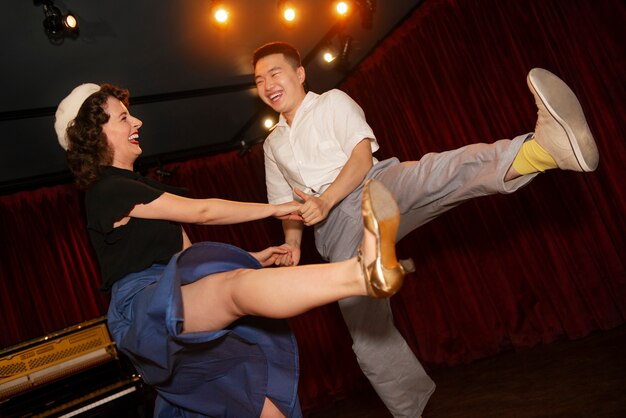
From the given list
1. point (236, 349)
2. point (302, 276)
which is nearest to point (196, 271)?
point (236, 349)

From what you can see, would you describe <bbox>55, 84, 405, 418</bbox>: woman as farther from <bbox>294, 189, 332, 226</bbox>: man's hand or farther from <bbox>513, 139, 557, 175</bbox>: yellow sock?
<bbox>513, 139, 557, 175</bbox>: yellow sock

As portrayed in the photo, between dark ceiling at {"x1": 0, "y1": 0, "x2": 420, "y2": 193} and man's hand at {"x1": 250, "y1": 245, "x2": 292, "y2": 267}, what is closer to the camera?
man's hand at {"x1": 250, "y1": 245, "x2": 292, "y2": 267}

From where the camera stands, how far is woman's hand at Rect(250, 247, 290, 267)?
1927mm

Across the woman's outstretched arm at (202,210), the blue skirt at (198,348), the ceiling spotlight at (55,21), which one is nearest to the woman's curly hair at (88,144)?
the woman's outstretched arm at (202,210)

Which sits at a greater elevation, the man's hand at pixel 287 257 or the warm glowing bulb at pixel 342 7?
the warm glowing bulb at pixel 342 7

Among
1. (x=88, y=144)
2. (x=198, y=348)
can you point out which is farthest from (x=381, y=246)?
(x=88, y=144)

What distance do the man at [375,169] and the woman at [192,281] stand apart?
315mm

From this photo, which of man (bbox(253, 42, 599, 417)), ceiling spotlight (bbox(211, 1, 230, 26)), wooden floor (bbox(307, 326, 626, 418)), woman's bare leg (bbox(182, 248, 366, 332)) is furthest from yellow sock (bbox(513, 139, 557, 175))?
ceiling spotlight (bbox(211, 1, 230, 26))

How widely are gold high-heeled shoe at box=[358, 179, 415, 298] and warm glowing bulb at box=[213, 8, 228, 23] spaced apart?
8.52 feet

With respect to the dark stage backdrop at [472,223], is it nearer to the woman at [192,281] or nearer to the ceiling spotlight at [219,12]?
the ceiling spotlight at [219,12]

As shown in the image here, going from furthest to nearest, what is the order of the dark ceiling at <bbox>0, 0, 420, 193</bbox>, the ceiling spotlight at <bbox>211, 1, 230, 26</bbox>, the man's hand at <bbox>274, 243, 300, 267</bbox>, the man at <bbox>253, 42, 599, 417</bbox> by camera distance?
1. the ceiling spotlight at <bbox>211, 1, 230, 26</bbox>
2. the dark ceiling at <bbox>0, 0, 420, 193</bbox>
3. the man's hand at <bbox>274, 243, 300, 267</bbox>
4. the man at <bbox>253, 42, 599, 417</bbox>

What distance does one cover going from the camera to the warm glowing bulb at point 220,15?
3208 millimetres

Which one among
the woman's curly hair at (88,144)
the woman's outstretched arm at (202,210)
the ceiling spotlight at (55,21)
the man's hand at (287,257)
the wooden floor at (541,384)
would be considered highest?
the ceiling spotlight at (55,21)

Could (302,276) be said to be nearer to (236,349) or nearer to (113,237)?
(236,349)
